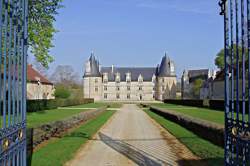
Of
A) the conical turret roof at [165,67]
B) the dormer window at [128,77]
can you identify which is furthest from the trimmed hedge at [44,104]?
the dormer window at [128,77]

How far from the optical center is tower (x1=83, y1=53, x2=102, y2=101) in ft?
326

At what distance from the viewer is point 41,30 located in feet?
58.7

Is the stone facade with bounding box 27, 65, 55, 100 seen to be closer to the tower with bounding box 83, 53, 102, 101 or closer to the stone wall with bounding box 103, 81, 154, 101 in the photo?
the tower with bounding box 83, 53, 102, 101

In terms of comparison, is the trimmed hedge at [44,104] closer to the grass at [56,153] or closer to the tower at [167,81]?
the grass at [56,153]

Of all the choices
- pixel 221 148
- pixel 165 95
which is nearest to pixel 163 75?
pixel 165 95

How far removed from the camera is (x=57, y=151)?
973 centimetres

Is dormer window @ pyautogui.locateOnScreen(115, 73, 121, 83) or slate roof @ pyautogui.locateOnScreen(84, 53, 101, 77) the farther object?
dormer window @ pyautogui.locateOnScreen(115, 73, 121, 83)

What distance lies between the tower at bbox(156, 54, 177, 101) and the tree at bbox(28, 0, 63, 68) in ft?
279

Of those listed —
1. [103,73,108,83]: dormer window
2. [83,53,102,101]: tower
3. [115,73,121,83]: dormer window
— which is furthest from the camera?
[115,73,121,83]: dormer window

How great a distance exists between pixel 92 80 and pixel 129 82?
1313 centimetres

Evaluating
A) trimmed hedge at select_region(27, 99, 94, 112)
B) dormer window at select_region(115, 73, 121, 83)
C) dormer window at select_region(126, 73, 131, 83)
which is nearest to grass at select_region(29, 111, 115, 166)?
trimmed hedge at select_region(27, 99, 94, 112)

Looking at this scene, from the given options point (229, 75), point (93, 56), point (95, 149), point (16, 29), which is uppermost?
point (93, 56)

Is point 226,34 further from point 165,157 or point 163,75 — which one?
point 163,75

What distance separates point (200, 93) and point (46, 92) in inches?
1580
